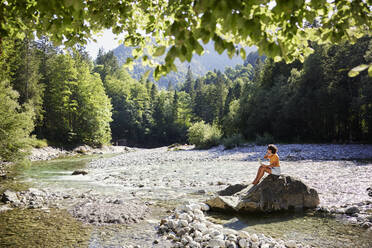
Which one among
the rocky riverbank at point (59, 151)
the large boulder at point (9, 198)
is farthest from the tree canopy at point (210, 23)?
the rocky riverbank at point (59, 151)

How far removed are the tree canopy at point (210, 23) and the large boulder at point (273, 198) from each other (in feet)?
13.6

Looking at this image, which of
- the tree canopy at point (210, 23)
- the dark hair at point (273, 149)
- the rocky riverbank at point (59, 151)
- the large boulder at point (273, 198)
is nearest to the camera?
the tree canopy at point (210, 23)

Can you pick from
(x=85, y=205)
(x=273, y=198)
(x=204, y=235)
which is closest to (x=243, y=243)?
(x=204, y=235)

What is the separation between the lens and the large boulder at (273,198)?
7.10 meters

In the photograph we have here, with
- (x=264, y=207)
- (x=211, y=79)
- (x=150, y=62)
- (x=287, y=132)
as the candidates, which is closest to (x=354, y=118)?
(x=287, y=132)

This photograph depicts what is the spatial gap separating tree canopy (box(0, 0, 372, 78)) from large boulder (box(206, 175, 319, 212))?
4141 mm

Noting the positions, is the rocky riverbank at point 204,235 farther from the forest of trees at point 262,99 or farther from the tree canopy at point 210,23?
the forest of trees at point 262,99

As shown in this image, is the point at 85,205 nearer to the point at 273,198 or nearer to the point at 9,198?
the point at 9,198

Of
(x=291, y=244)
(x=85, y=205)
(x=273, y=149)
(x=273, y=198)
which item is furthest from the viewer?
(x=273, y=149)

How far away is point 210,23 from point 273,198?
605 centimetres

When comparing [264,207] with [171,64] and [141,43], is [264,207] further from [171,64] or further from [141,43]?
[171,64]

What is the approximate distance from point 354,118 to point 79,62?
41.3 m

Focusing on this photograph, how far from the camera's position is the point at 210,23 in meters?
2.27

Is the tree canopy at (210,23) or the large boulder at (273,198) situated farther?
the large boulder at (273,198)
